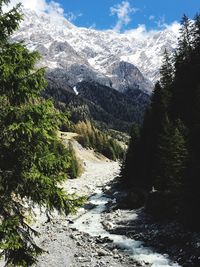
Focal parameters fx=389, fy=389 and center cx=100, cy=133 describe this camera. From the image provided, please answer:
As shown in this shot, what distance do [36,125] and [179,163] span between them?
31.6m

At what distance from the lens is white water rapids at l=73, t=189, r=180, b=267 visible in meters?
30.7

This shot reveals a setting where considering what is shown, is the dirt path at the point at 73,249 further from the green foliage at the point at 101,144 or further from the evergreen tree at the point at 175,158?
the green foliage at the point at 101,144

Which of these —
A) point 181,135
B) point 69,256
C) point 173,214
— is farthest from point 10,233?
point 181,135

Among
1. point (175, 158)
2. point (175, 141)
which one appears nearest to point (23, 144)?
point (175, 158)

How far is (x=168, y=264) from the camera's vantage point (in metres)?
29.3

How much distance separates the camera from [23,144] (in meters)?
14.6

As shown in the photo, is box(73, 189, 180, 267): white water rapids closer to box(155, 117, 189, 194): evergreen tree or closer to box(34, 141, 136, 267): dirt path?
box(34, 141, 136, 267): dirt path

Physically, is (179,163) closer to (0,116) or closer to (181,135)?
(181,135)

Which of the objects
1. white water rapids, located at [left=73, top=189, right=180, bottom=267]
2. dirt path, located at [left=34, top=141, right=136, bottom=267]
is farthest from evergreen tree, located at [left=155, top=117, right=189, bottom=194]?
dirt path, located at [left=34, top=141, right=136, bottom=267]

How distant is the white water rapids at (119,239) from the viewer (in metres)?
30.7

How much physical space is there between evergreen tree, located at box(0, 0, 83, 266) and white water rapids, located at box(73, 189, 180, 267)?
1751 cm

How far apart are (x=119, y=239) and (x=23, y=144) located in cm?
2675

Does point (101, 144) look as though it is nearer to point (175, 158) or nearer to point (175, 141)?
point (175, 141)

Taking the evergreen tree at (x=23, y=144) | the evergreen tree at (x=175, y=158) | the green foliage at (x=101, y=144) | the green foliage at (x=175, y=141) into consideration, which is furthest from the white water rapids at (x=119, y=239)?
the green foliage at (x=101, y=144)
